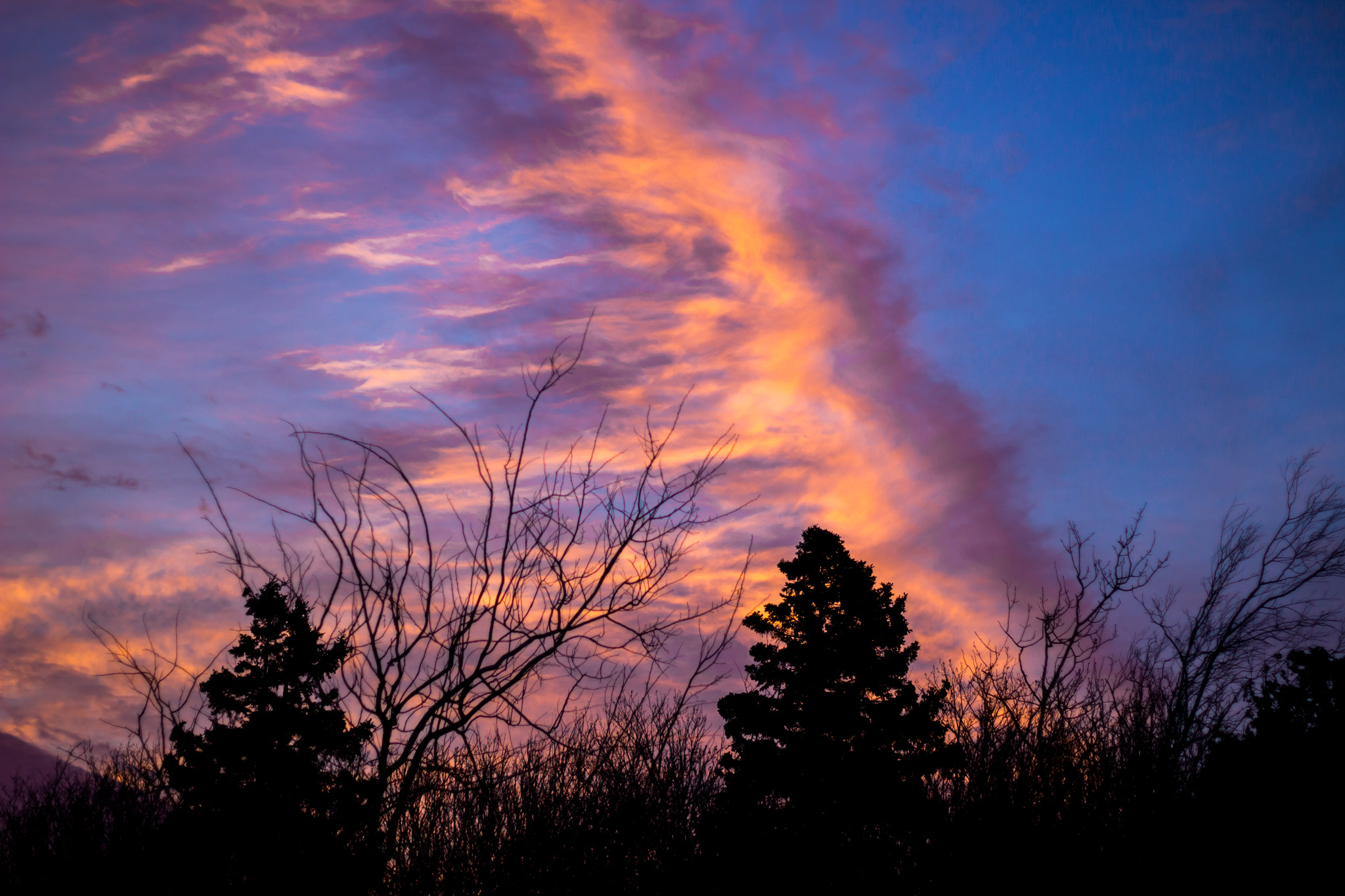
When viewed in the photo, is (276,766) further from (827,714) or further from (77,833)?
(827,714)

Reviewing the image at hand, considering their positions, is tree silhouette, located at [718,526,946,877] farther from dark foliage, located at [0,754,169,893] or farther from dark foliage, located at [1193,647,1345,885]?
dark foliage, located at [0,754,169,893]

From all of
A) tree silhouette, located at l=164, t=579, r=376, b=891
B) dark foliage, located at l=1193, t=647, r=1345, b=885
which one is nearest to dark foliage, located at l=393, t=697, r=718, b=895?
tree silhouette, located at l=164, t=579, r=376, b=891

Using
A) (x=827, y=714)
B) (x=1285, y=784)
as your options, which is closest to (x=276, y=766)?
(x=827, y=714)

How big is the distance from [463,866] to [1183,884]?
12.2 meters

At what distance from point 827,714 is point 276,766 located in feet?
48.4

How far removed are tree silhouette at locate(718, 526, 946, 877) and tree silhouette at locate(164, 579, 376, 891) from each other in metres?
10.7

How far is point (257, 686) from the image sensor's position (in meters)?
22.0

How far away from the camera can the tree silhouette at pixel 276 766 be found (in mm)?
9008

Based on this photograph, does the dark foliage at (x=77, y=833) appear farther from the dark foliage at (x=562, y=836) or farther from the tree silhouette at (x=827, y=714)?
the tree silhouette at (x=827, y=714)

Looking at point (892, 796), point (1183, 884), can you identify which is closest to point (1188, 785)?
point (1183, 884)

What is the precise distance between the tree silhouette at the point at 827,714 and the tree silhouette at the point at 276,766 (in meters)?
10.7

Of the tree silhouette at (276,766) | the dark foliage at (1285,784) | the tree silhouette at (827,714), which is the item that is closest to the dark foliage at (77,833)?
the tree silhouette at (276,766)

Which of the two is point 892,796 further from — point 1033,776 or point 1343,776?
point 1343,776

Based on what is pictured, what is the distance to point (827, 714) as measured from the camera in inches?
899
